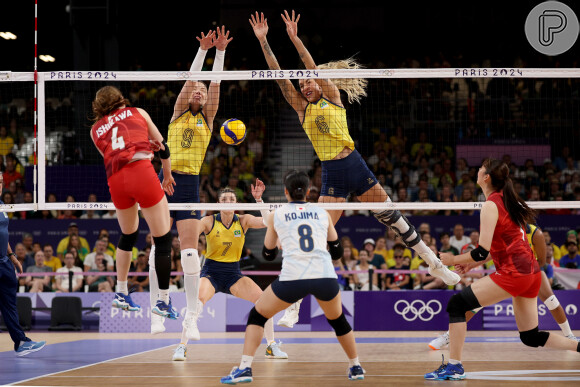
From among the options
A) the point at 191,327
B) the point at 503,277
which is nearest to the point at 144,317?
the point at 191,327

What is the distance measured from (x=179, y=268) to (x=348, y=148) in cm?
735

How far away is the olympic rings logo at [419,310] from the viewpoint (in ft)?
46.9

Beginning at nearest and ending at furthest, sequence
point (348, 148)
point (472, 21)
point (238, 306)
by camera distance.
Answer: point (348, 148) → point (238, 306) → point (472, 21)

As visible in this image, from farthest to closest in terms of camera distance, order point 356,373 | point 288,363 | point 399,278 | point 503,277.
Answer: point 399,278
point 288,363
point 503,277
point 356,373

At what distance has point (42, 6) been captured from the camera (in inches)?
952

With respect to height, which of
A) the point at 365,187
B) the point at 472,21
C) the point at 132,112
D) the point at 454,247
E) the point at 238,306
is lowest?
the point at 238,306

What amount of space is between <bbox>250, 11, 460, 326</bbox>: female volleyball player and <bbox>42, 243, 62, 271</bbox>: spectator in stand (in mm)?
8637

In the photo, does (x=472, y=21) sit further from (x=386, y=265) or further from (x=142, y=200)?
(x=142, y=200)

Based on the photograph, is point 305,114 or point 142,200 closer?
point 142,200

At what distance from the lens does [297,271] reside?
21.0 feet

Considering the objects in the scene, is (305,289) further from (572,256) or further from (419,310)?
(572,256)

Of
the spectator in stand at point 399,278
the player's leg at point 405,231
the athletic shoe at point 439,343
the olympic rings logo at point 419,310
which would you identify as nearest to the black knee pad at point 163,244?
the player's leg at point 405,231

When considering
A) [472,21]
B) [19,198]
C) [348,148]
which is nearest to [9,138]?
[19,198]

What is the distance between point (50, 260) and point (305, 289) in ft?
36.7
